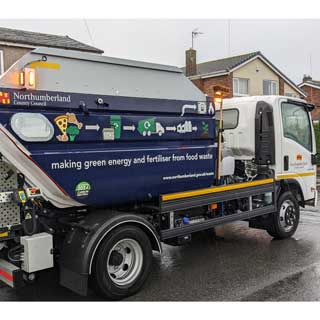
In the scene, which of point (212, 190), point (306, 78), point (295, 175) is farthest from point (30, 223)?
point (306, 78)

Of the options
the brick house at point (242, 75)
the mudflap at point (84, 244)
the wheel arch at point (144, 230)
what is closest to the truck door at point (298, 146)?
the wheel arch at point (144, 230)

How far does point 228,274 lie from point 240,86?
2218 centimetres

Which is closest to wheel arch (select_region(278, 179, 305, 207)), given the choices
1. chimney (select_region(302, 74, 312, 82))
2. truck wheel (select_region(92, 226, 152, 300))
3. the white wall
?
truck wheel (select_region(92, 226, 152, 300))

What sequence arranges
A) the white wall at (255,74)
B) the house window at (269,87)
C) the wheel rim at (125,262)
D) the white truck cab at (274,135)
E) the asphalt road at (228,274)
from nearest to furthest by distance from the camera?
the wheel rim at (125,262)
the asphalt road at (228,274)
the white truck cab at (274,135)
the white wall at (255,74)
the house window at (269,87)

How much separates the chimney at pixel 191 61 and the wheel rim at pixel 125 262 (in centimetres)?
2313

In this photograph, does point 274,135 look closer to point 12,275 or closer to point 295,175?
point 295,175

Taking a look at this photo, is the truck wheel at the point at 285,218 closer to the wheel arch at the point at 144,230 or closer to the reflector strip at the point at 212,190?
the reflector strip at the point at 212,190

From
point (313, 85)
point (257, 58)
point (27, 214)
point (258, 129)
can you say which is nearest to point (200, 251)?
point (258, 129)

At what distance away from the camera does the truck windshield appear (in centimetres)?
681

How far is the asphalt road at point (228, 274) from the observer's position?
4535mm

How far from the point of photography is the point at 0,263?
13.6ft

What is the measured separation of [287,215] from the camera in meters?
7.04

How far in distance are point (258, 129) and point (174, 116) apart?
2.05 meters

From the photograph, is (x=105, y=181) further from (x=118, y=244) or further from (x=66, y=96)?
(x=66, y=96)
